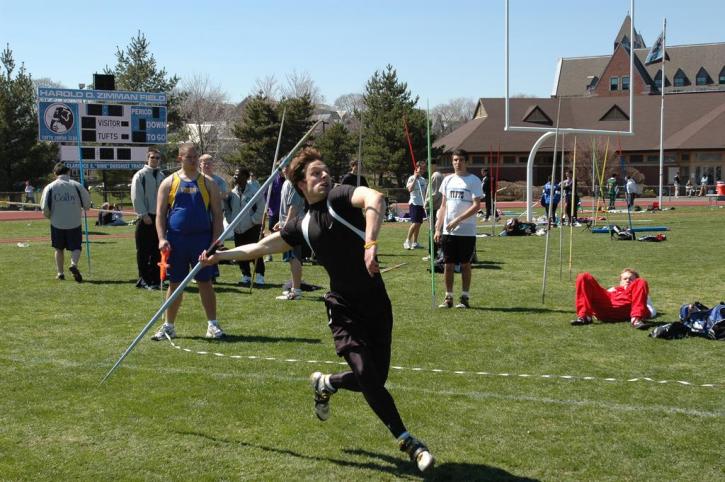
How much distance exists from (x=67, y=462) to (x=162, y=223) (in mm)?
3604

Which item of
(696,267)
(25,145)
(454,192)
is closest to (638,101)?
(25,145)

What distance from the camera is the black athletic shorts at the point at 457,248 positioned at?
10.4m

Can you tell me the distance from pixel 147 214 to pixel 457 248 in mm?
4829

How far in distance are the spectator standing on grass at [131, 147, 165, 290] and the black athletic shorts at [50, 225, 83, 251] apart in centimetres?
156

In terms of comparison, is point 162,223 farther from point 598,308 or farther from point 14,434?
point 598,308

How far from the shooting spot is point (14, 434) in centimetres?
566

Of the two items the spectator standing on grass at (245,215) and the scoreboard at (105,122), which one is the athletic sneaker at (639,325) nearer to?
the spectator standing on grass at (245,215)

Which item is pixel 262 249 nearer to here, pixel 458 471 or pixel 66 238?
pixel 458 471

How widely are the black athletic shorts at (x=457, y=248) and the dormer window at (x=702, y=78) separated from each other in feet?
310

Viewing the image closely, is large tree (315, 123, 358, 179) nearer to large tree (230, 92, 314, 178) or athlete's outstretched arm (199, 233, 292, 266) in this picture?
large tree (230, 92, 314, 178)

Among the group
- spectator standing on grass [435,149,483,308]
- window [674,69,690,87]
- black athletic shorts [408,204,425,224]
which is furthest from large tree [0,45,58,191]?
window [674,69,690,87]

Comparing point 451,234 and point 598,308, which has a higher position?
point 451,234

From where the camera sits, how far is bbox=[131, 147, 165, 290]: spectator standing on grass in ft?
39.9

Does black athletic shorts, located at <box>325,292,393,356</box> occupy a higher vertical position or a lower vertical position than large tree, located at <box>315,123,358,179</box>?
lower
